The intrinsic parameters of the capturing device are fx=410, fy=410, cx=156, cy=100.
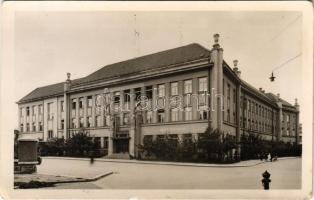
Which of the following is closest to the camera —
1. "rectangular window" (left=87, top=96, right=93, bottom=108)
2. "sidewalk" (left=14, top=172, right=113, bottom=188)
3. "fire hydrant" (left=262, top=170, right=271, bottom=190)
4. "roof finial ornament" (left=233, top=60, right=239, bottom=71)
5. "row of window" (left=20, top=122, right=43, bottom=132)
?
"fire hydrant" (left=262, top=170, right=271, bottom=190)

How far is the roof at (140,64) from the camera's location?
4.31 metres

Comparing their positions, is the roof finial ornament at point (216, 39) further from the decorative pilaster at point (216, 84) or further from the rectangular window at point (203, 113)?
the rectangular window at point (203, 113)

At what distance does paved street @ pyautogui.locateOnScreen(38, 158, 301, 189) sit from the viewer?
4113 mm

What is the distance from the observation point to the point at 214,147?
4.34m

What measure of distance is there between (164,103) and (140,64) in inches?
19.8

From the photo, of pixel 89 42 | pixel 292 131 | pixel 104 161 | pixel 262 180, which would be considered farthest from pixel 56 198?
pixel 292 131

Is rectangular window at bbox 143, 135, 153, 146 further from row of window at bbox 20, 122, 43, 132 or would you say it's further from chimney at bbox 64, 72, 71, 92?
row of window at bbox 20, 122, 43, 132

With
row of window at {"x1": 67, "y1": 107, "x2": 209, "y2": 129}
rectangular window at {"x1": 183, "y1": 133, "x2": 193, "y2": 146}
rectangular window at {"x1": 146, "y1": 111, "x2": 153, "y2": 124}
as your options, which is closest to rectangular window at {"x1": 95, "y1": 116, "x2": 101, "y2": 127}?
row of window at {"x1": 67, "y1": 107, "x2": 209, "y2": 129}

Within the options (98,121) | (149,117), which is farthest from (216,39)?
(98,121)

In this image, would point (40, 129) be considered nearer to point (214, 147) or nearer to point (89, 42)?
point (89, 42)

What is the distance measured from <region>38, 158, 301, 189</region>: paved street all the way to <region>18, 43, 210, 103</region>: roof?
996 millimetres

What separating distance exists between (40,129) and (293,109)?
280 cm

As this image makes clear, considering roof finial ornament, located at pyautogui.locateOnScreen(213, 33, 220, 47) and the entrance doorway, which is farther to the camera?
the entrance doorway

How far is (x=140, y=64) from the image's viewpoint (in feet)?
14.4
